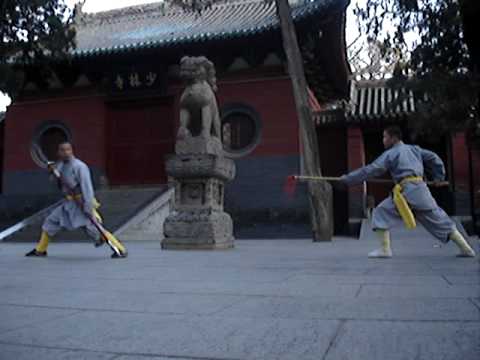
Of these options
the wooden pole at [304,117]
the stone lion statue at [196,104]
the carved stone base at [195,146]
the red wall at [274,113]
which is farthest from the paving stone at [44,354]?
the red wall at [274,113]

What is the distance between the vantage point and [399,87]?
10789 millimetres

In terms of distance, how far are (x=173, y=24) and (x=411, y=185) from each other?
41.9ft

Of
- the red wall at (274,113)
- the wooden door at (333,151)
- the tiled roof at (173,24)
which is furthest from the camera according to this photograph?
the wooden door at (333,151)

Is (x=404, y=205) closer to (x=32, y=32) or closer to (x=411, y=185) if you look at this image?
(x=411, y=185)

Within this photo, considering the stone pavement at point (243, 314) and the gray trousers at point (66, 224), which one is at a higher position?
the gray trousers at point (66, 224)

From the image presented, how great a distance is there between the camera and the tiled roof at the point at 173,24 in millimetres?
13367

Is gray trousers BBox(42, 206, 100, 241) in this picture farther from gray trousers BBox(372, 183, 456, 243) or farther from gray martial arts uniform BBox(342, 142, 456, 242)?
gray trousers BBox(372, 183, 456, 243)

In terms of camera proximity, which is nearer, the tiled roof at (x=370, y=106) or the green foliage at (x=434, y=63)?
the green foliage at (x=434, y=63)

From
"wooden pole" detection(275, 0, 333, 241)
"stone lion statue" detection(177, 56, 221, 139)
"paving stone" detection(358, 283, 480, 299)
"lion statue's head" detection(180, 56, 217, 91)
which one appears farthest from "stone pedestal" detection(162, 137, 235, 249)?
"paving stone" detection(358, 283, 480, 299)

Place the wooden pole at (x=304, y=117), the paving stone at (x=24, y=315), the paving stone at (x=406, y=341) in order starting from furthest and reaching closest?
the wooden pole at (x=304, y=117)
the paving stone at (x=24, y=315)
the paving stone at (x=406, y=341)

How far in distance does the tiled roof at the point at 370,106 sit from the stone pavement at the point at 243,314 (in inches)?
428

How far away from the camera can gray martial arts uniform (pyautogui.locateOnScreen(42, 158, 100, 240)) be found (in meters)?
5.92

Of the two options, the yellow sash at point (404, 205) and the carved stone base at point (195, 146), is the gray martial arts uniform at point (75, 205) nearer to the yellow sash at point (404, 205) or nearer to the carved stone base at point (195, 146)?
the carved stone base at point (195, 146)

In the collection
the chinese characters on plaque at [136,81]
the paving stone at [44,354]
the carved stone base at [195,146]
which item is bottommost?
the paving stone at [44,354]
